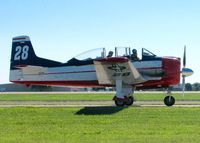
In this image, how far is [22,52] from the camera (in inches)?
1012

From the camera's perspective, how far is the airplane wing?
2152 cm

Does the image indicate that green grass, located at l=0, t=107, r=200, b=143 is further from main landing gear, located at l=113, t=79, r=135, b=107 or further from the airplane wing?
main landing gear, located at l=113, t=79, r=135, b=107

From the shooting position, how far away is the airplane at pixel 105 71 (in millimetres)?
22812

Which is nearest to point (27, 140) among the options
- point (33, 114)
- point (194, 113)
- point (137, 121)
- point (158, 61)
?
point (137, 121)

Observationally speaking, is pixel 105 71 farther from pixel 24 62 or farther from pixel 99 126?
pixel 99 126

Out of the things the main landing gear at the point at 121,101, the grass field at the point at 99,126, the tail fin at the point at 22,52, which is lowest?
the grass field at the point at 99,126

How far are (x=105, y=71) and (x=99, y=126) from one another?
8.60 m

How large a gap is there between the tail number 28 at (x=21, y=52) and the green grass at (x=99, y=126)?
6.82m

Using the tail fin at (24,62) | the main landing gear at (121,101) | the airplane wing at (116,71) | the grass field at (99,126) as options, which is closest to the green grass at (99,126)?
the grass field at (99,126)

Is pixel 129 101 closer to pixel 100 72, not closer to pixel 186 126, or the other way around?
pixel 100 72

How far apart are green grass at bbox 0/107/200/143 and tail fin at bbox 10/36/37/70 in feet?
22.0

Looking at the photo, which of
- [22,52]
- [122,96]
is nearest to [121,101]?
[122,96]

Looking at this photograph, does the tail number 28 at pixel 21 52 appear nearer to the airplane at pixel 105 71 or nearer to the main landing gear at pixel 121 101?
the airplane at pixel 105 71

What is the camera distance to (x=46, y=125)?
47.7ft
